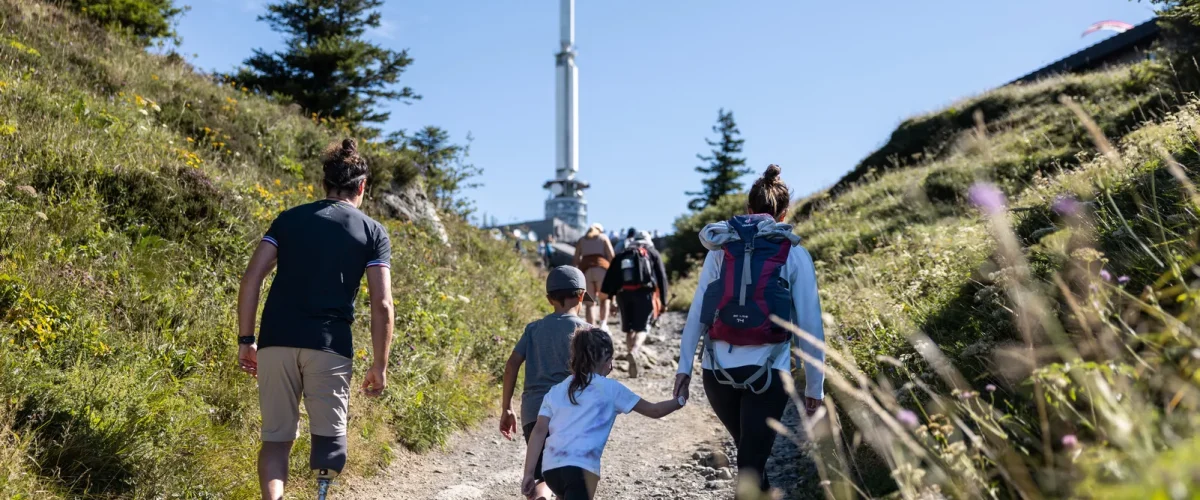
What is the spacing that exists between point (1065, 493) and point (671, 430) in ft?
19.0

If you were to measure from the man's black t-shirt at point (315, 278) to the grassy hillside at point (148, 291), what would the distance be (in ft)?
3.71

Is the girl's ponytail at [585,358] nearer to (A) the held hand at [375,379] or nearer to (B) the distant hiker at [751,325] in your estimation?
(B) the distant hiker at [751,325]

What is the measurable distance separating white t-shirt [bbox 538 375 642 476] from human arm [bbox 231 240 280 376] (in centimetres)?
152

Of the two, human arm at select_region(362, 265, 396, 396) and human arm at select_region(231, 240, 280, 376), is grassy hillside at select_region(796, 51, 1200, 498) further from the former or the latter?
human arm at select_region(231, 240, 280, 376)

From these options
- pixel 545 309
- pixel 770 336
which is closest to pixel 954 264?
pixel 770 336

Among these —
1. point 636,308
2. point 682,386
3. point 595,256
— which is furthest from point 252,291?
point 595,256

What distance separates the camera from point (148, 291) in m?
5.98

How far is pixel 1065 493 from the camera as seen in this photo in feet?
7.68

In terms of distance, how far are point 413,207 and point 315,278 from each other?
10076 mm

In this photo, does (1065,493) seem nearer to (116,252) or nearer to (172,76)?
(116,252)

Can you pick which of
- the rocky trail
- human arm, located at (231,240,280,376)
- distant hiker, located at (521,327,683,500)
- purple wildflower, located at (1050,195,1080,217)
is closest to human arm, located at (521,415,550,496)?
distant hiker, located at (521,327,683,500)

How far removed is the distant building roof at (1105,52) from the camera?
910 inches

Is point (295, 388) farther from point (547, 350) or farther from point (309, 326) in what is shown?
point (547, 350)

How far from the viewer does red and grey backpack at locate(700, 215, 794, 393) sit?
3865mm
